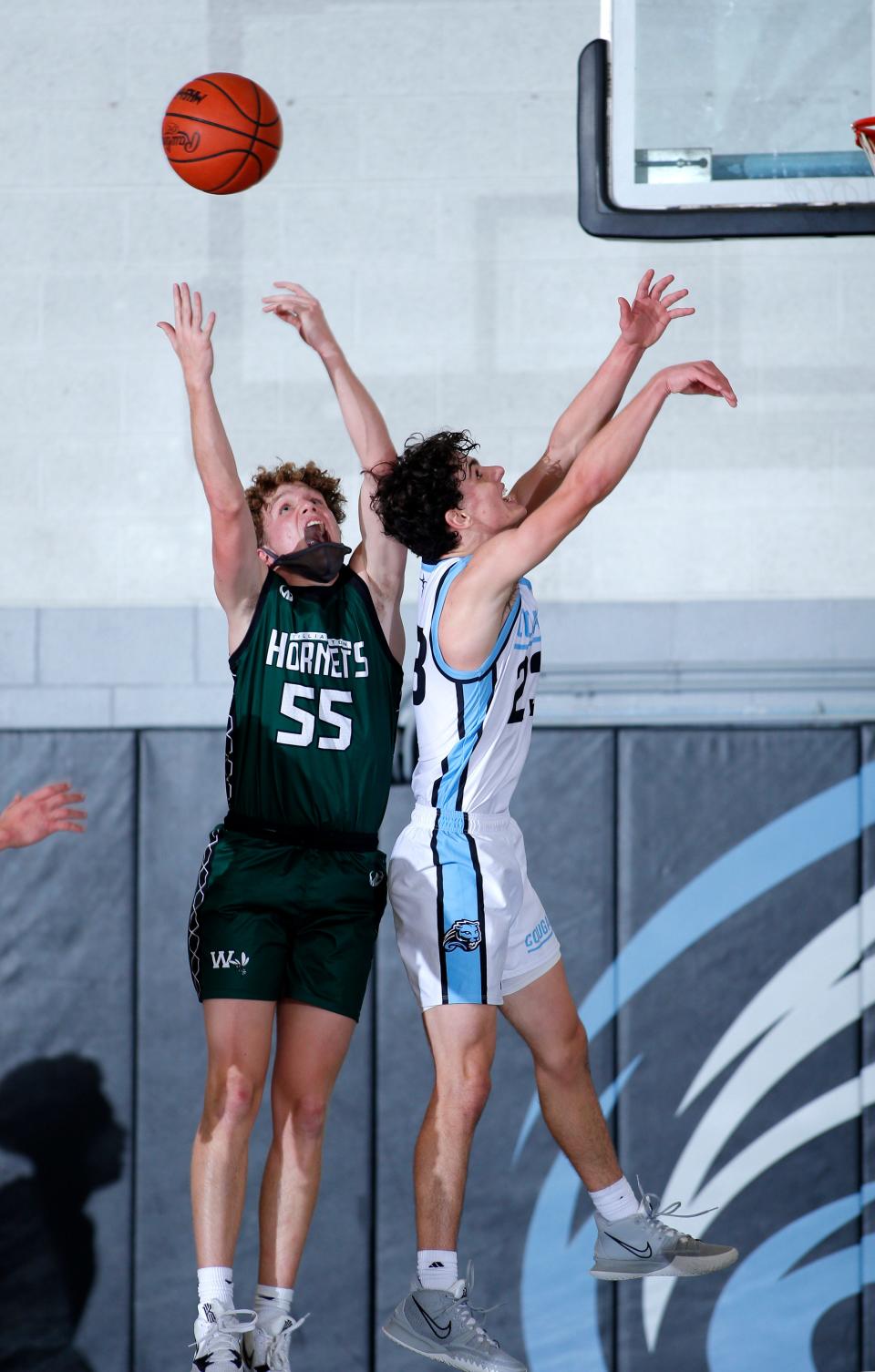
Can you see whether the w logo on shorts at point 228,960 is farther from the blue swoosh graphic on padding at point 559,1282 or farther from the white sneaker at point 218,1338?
the blue swoosh graphic on padding at point 559,1282

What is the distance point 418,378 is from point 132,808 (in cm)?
214

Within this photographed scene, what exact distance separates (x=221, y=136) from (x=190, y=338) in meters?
0.97

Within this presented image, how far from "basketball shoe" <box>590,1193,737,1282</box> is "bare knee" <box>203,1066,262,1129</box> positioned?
1.07m

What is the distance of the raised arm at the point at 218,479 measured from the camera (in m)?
3.85

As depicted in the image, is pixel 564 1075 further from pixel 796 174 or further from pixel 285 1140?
pixel 796 174

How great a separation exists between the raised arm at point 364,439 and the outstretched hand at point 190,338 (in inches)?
9.5

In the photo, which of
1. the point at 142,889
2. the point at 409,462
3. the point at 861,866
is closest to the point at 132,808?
the point at 142,889

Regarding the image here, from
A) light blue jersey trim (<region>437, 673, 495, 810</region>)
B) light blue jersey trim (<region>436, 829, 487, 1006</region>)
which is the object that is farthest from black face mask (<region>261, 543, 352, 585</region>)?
light blue jersey trim (<region>436, 829, 487, 1006</region>)

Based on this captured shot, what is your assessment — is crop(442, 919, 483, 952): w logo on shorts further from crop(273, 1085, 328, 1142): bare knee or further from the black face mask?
the black face mask

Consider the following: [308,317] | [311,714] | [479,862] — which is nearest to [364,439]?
[308,317]

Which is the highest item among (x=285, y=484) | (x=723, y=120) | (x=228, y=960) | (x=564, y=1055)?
(x=723, y=120)

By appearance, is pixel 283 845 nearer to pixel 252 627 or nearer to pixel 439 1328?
pixel 252 627

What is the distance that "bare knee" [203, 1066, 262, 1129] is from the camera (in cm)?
368

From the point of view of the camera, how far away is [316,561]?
4.00 metres
